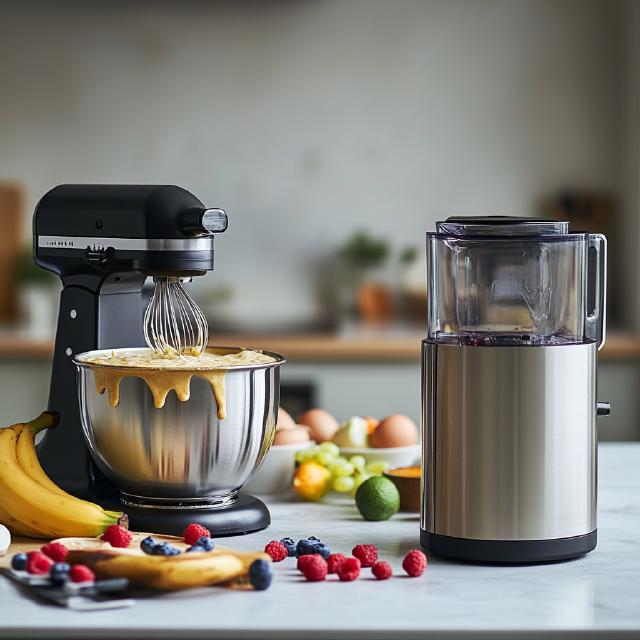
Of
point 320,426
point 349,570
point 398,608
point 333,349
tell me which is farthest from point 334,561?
point 333,349

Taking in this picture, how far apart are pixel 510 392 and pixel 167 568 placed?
42 centimetres

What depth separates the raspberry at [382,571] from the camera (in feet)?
3.80

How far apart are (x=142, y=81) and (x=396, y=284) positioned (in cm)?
119

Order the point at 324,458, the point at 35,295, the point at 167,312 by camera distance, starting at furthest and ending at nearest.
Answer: the point at 35,295 → the point at 324,458 → the point at 167,312

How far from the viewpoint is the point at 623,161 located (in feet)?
13.3

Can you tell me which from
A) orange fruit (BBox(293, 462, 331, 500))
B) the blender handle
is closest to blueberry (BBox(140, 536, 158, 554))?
orange fruit (BBox(293, 462, 331, 500))

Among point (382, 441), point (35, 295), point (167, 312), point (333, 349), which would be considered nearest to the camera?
point (167, 312)

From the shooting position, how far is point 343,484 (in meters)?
1.57

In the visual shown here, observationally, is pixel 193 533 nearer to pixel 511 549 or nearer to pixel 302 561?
pixel 302 561

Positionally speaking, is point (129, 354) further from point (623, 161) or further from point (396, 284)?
point (623, 161)

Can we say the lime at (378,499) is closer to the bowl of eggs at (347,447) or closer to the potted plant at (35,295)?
the bowl of eggs at (347,447)

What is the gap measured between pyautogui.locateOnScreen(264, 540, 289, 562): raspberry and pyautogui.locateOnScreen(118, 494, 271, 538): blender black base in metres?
0.14

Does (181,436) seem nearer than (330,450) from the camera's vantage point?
Yes

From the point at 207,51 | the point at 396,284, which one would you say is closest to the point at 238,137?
the point at 207,51
